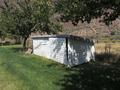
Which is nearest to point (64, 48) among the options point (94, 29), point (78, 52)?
point (78, 52)

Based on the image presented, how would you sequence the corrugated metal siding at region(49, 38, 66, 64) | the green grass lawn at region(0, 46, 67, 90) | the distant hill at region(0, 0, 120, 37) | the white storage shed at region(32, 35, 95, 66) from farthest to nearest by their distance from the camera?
the distant hill at region(0, 0, 120, 37) → the corrugated metal siding at region(49, 38, 66, 64) → the white storage shed at region(32, 35, 95, 66) → the green grass lawn at region(0, 46, 67, 90)

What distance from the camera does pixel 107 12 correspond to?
73.2 feet

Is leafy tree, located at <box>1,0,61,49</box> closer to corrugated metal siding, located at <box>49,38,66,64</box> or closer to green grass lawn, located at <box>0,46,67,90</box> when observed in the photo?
corrugated metal siding, located at <box>49,38,66,64</box>

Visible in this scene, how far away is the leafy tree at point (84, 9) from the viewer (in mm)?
19766

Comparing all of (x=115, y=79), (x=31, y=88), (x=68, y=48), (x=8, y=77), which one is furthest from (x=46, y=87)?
(x=68, y=48)

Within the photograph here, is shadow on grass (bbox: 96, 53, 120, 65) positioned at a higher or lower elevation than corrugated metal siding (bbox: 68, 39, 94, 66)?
lower

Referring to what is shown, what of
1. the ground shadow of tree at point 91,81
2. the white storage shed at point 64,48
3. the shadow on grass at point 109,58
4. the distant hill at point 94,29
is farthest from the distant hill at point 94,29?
the ground shadow of tree at point 91,81

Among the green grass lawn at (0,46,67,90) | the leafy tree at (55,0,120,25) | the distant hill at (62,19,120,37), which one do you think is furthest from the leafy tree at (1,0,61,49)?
the distant hill at (62,19,120,37)

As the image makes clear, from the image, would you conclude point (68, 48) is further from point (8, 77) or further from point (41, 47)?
point (8, 77)

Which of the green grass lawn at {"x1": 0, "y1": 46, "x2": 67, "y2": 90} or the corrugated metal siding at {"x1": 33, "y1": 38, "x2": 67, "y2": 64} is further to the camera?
the corrugated metal siding at {"x1": 33, "y1": 38, "x2": 67, "y2": 64}

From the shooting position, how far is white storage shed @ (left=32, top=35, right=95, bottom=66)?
99.5 feet

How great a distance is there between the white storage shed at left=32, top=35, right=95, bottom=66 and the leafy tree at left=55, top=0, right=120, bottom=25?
7.98 m

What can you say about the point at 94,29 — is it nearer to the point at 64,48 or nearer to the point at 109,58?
the point at 109,58

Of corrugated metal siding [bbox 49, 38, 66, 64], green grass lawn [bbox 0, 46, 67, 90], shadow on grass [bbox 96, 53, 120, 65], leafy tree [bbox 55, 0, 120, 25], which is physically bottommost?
shadow on grass [bbox 96, 53, 120, 65]
